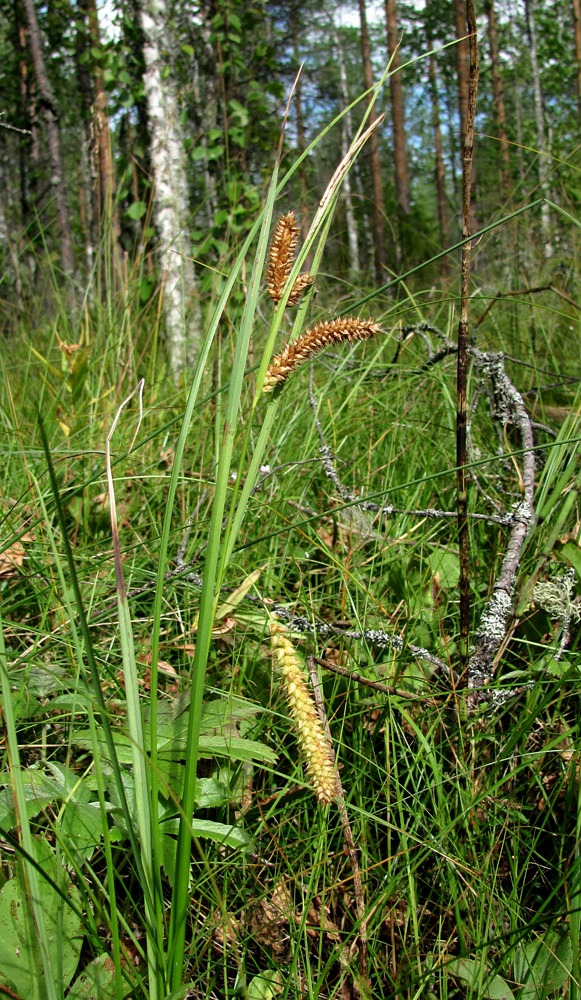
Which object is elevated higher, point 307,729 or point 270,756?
point 307,729

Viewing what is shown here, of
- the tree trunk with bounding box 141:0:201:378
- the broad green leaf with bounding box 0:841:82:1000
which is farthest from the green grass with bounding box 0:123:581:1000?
the tree trunk with bounding box 141:0:201:378

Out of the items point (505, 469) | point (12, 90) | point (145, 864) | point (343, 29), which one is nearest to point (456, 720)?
point (145, 864)

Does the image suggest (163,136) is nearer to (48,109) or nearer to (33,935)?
(33,935)

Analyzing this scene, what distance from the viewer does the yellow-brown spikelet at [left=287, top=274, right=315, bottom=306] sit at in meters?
0.70

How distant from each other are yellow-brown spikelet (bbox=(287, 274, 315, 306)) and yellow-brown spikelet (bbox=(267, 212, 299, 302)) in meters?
0.02

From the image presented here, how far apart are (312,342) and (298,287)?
0.21 feet

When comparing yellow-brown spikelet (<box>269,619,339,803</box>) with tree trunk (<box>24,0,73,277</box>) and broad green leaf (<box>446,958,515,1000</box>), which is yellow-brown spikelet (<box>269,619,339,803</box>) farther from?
tree trunk (<box>24,0,73,277</box>)

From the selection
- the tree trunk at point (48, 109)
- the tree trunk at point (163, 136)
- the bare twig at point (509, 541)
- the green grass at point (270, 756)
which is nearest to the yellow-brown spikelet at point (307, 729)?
the green grass at point (270, 756)

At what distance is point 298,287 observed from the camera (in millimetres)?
703

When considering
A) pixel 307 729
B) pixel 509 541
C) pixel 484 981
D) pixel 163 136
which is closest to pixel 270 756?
pixel 307 729

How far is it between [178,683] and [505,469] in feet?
2.97

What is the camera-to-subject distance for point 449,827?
822mm

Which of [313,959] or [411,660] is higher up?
[411,660]

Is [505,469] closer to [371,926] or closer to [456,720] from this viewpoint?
[456,720]
